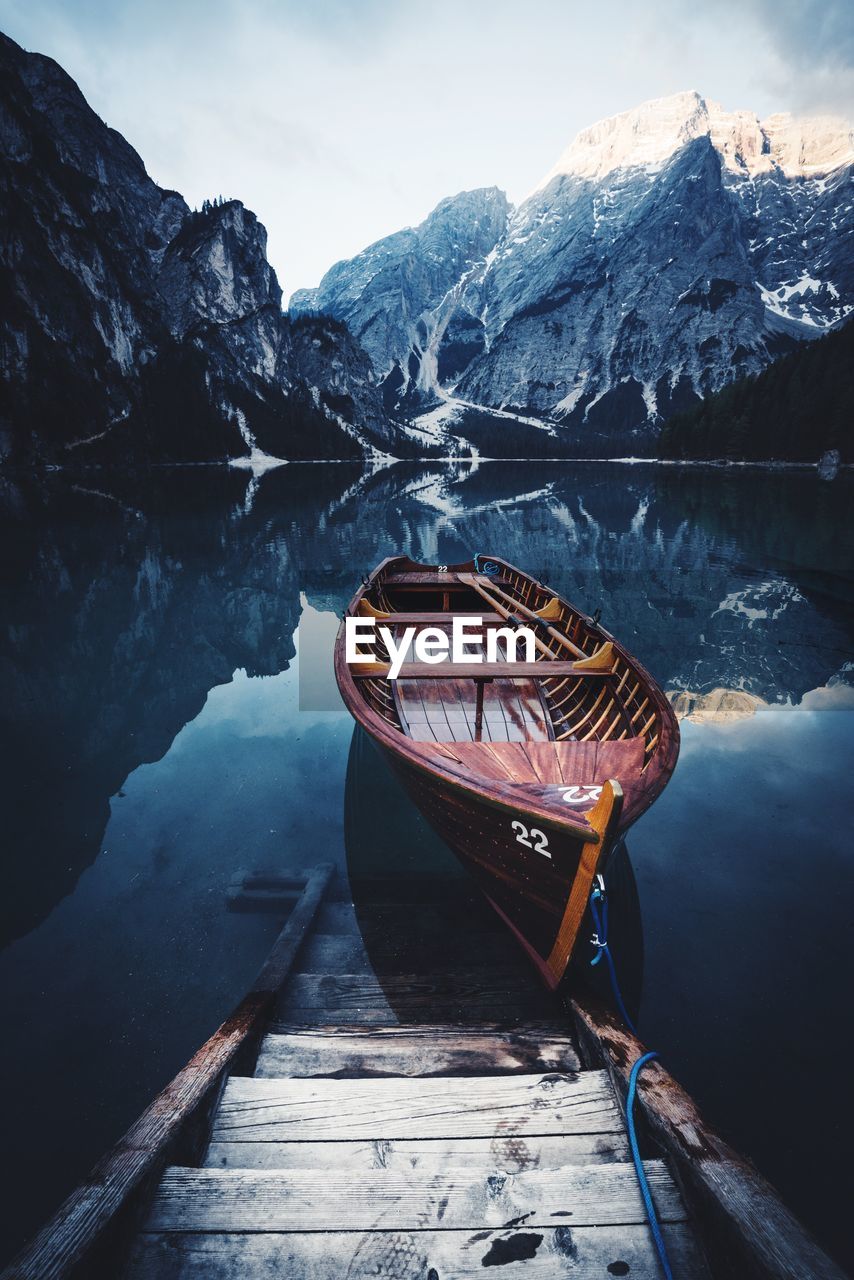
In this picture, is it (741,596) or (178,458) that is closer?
(741,596)

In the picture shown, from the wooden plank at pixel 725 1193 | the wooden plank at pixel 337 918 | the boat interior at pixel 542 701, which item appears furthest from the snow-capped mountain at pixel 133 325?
the wooden plank at pixel 725 1193

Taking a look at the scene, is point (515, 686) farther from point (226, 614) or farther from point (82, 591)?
point (82, 591)

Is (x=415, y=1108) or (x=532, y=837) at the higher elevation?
(x=532, y=837)

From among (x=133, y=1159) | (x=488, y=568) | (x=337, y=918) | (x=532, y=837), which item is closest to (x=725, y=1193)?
(x=532, y=837)

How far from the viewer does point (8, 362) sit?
8406 cm

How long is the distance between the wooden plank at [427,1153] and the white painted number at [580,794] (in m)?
1.93

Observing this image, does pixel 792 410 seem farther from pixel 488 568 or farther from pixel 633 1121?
pixel 633 1121

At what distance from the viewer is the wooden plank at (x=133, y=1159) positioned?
197 cm

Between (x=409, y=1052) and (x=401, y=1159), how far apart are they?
94 cm

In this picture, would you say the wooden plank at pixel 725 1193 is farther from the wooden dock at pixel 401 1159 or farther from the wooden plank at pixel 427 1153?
the wooden plank at pixel 427 1153

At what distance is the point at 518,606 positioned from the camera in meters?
11.3

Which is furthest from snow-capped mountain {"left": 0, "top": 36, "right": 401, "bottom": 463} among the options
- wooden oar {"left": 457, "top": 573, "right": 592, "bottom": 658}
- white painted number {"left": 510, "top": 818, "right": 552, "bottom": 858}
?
white painted number {"left": 510, "top": 818, "right": 552, "bottom": 858}

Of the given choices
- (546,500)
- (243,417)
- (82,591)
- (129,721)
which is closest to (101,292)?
(243,417)

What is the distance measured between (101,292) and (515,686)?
464 feet
